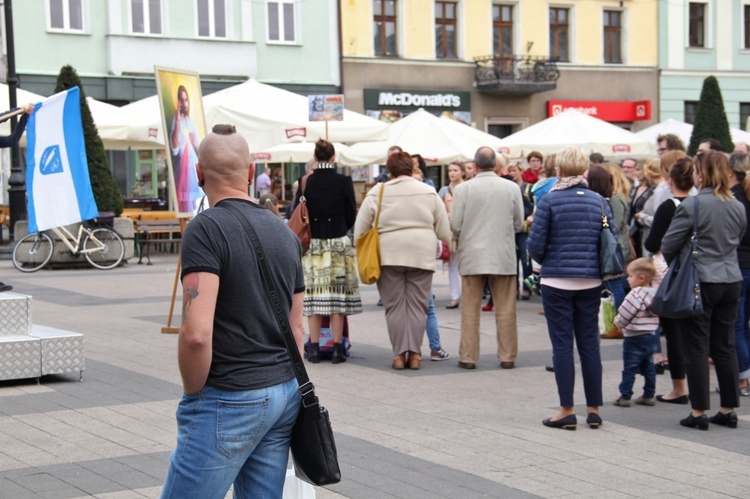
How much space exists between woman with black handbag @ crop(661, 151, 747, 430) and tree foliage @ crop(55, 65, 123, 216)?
13966 millimetres

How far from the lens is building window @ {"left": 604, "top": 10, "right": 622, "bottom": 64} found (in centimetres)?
3906

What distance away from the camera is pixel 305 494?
4.00 meters

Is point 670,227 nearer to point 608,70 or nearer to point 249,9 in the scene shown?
point 249,9

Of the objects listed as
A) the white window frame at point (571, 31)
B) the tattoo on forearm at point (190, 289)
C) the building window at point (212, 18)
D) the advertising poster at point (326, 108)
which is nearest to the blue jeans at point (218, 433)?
the tattoo on forearm at point (190, 289)

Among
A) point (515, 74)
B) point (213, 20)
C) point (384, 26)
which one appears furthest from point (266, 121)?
→ point (515, 74)

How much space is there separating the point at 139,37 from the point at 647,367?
80.6 ft

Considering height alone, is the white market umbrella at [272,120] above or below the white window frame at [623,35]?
below

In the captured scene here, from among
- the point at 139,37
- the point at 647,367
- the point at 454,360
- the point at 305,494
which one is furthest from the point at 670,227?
the point at 139,37

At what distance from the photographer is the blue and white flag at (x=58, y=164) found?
36.7 feet

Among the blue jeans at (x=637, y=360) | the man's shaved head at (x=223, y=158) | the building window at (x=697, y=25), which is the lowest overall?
the blue jeans at (x=637, y=360)

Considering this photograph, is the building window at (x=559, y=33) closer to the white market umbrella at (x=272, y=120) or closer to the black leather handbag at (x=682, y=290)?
the white market umbrella at (x=272, y=120)

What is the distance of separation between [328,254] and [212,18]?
904 inches

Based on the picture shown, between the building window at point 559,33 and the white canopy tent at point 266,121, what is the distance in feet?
65.9

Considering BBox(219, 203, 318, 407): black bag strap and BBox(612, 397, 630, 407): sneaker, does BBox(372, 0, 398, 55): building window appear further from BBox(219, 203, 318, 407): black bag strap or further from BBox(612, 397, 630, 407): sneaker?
BBox(219, 203, 318, 407): black bag strap
